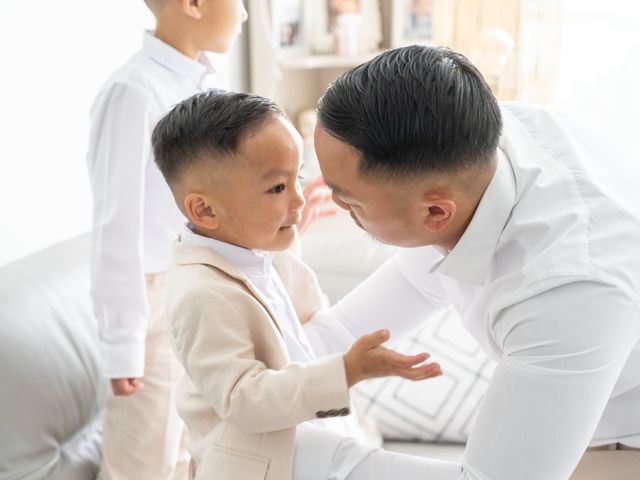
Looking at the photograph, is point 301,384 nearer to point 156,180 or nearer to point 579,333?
point 579,333

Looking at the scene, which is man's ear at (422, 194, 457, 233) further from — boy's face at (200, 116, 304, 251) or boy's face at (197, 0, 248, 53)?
boy's face at (197, 0, 248, 53)

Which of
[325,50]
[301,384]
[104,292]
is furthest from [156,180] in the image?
[325,50]

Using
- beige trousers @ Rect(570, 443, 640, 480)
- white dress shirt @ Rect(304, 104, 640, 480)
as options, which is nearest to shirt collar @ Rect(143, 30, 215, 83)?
white dress shirt @ Rect(304, 104, 640, 480)

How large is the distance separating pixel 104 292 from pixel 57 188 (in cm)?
49

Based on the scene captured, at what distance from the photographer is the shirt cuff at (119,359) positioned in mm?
1656

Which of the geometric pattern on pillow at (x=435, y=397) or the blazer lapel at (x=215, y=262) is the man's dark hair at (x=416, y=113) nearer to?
the blazer lapel at (x=215, y=262)

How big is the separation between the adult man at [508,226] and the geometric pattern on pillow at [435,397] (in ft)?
3.05

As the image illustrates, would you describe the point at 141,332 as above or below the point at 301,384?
below

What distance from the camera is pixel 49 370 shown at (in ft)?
5.34

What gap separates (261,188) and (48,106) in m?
0.99

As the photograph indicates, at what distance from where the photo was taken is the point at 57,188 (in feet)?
6.72

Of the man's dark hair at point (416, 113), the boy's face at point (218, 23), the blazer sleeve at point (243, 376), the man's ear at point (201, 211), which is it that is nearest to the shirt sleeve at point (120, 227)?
the boy's face at point (218, 23)

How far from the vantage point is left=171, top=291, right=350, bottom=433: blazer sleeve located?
42.8 inches

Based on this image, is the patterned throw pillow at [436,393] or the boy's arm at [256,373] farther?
the patterned throw pillow at [436,393]
